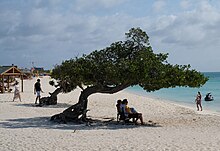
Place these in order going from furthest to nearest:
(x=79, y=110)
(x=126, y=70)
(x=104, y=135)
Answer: (x=79, y=110) → (x=126, y=70) → (x=104, y=135)

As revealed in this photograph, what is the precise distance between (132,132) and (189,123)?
4108 mm

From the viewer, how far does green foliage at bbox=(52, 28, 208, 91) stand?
12.8m

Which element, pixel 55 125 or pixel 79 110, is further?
pixel 79 110

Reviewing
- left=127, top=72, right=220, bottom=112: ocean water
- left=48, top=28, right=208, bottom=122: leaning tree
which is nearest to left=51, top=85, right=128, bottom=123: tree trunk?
left=48, top=28, right=208, bottom=122: leaning tree

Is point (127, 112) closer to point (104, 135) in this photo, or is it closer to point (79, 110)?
point (79, 110)

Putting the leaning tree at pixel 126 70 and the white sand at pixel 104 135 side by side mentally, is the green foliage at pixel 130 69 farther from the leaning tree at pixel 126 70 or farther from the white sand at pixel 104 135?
the white sand at pixel 104 135

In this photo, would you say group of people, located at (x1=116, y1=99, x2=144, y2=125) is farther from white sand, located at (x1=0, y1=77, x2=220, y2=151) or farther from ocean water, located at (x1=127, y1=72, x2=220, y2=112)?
ocean water, located at (x1=127, y1=72, x2=220, y2=112)

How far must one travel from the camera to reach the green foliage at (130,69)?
1284 cm

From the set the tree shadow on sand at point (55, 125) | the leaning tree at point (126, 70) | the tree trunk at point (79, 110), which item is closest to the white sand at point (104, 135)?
the tree shadow on sand at point (55, 125)

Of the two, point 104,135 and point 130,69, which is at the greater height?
point 130,69

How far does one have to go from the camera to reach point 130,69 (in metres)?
12.5

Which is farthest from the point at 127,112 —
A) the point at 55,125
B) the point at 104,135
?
the point at 104,135

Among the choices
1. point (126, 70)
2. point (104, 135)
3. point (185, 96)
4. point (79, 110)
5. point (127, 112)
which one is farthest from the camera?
point (185, 96)

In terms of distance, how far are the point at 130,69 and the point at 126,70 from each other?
31 centimetres
